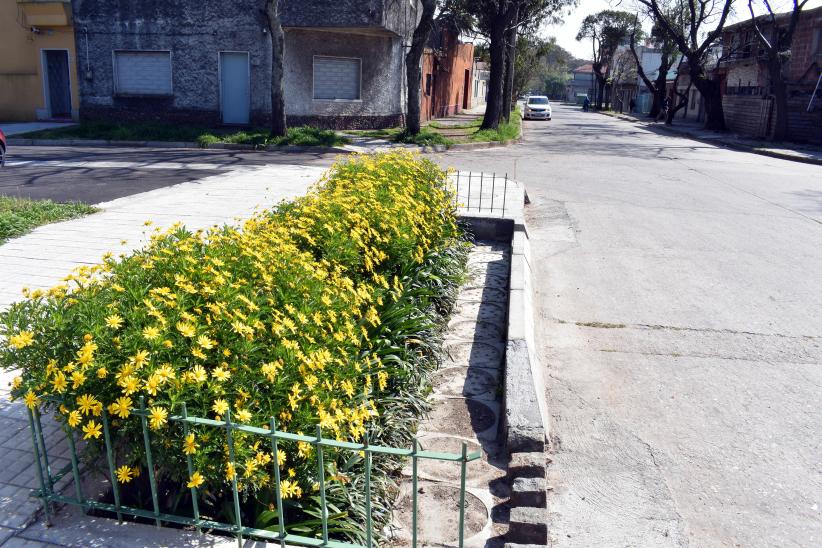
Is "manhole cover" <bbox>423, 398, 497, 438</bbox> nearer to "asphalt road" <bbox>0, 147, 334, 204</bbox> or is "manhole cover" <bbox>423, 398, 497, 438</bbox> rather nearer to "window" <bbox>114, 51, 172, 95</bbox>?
"asphalt road" <bbox>0, 147, 334, 204</bbox>

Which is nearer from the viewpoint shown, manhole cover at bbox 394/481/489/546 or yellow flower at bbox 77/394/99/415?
yellow flower at bbox 77/394/99/415

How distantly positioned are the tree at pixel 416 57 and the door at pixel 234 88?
5.48 meters

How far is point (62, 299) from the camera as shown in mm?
3330

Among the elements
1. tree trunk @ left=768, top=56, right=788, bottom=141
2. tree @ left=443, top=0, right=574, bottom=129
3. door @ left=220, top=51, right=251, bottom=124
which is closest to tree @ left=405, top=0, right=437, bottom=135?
tree @ left=443, top=0, right=574, bottom=129

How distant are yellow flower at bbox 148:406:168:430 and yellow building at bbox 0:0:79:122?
83.5ft

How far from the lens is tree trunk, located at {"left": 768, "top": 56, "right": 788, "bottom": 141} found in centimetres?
2773

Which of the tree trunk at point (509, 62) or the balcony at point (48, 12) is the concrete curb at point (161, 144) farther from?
the tree trunk at point (509, 62)

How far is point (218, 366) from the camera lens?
3090 millimetres

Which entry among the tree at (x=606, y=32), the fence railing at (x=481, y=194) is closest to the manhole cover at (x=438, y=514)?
the fence railing at (x=481, y=194)

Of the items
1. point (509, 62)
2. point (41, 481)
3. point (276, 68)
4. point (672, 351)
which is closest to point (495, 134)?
point (509, 62)

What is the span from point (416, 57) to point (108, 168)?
1058cm

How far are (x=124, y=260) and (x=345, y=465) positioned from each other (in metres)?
1.62

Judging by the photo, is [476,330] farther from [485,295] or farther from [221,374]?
[221,374]

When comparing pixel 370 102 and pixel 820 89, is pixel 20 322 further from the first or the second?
pixel 820 89
